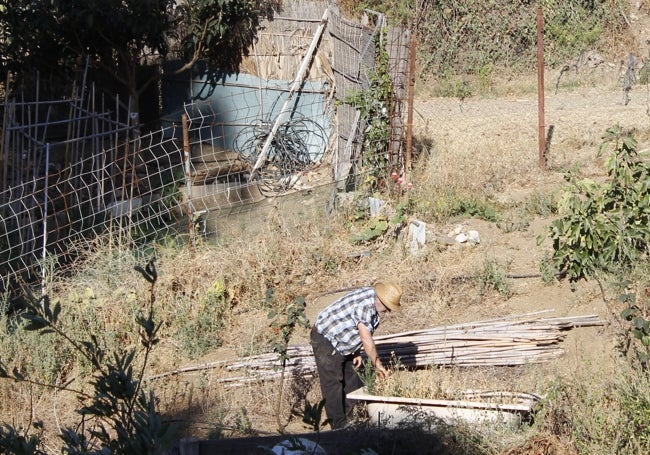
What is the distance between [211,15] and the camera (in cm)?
1270

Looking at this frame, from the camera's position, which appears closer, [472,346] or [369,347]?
[369,347]

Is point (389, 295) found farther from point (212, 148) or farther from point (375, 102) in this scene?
point (212, 148)

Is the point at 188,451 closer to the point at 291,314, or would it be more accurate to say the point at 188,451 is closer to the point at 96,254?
the point at 291,314

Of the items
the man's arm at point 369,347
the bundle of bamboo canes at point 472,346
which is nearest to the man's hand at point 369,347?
the man's arm at point 369,347

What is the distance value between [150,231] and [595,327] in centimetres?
513

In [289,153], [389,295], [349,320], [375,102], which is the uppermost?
[375,102]

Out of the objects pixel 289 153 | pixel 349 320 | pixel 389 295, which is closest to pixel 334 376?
pixel 349 320

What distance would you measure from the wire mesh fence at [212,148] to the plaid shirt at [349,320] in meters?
3.20

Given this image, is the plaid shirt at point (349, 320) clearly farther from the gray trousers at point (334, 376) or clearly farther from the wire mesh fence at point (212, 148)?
the wire mesh fence at point (212, 148)

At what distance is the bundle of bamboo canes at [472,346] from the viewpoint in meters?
6.75

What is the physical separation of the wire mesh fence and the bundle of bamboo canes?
2321 millimetres

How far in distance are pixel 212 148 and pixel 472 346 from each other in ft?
20.6

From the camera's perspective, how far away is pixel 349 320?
600 cm

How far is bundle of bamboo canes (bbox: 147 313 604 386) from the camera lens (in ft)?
22.2
